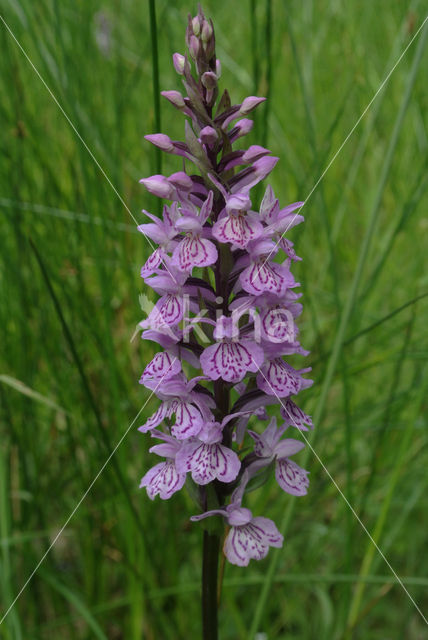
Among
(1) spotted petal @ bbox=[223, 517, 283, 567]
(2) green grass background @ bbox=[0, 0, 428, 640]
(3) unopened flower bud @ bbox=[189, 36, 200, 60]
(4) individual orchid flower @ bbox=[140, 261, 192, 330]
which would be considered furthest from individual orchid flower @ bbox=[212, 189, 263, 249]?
(1) spotted petal @ bbox=[223, 517, 283, 567]

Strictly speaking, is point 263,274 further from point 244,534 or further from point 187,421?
point 244,534

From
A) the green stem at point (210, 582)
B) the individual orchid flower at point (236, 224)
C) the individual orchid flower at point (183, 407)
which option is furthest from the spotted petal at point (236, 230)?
the green stem at point (210, 582)

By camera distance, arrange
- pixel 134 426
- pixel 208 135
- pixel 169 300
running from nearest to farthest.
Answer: pixel 208 135
pixel 169 300
pixel 134 426

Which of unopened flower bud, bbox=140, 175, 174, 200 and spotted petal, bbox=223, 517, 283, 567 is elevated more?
unopened flower bud, bbox=140, 175, 174, 200

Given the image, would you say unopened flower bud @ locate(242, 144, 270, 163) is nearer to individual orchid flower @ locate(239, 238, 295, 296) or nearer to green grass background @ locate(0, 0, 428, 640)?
individual orchid flower @ locate(239, 238, 295, 296)

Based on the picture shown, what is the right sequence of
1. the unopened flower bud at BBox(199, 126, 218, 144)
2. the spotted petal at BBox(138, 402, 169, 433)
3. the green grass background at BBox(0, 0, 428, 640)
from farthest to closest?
1. the green grass background at BBox(0, 0, 428, 640)
2. the spotted petal at BBox(138, 402, 169, 433)
3. the unopened flower bud at BBox(199, 126, 218, 144)

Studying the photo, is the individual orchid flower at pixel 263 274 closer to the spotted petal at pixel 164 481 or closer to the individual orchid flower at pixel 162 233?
the individual orchid flower at pixel 162 233

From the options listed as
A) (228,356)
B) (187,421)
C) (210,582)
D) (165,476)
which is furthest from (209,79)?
(210,582)
